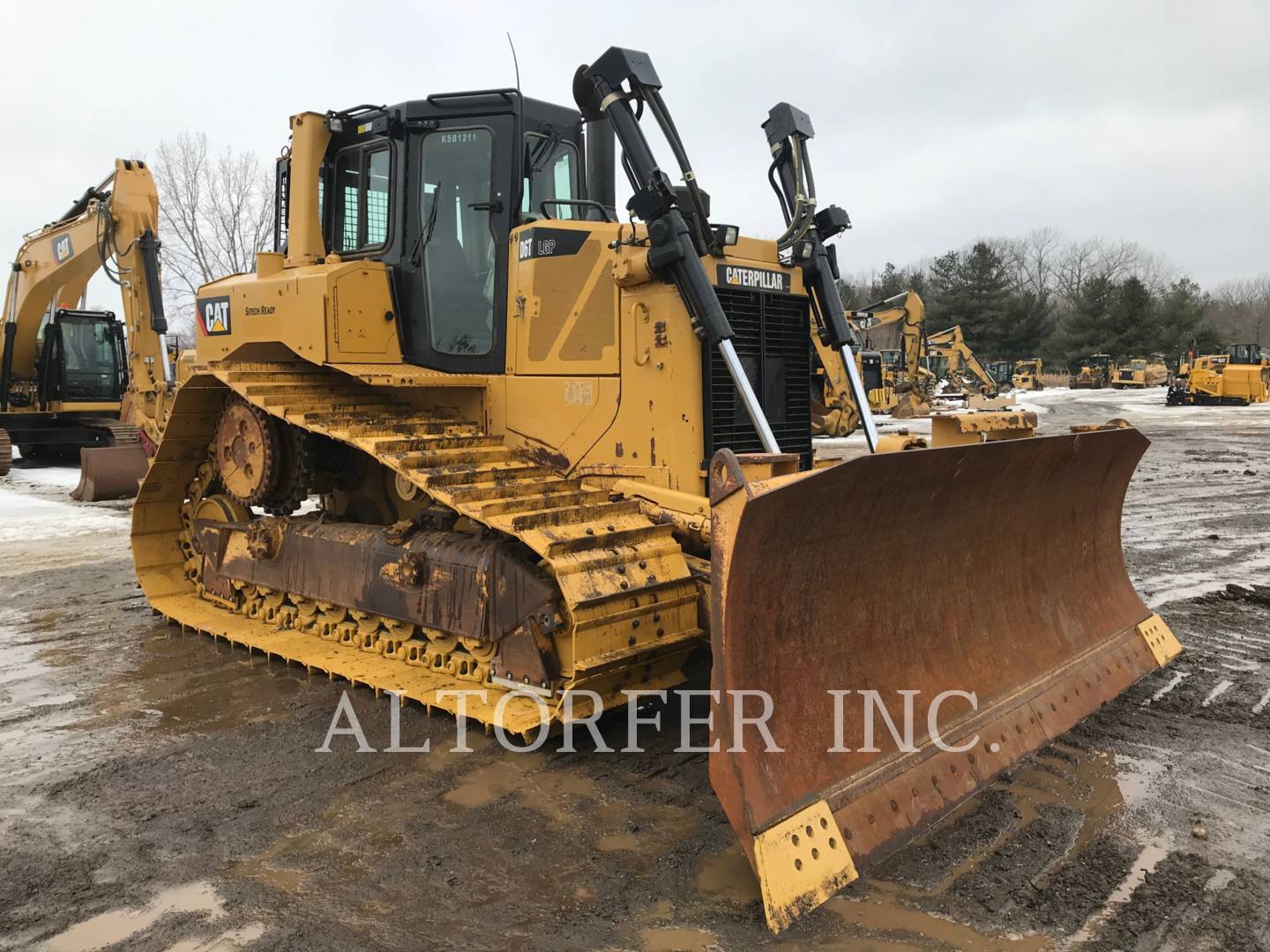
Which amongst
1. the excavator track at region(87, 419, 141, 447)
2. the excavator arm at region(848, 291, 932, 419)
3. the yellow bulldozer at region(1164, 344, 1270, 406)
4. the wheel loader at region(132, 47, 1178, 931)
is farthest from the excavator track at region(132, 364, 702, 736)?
the yellow bulldozer at region(1164, 344, 1270, 406)

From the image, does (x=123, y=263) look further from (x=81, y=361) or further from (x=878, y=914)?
(x=878, y=914)

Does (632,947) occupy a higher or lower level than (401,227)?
lower

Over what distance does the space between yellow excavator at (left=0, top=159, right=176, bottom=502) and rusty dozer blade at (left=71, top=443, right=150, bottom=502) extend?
0.01 metres

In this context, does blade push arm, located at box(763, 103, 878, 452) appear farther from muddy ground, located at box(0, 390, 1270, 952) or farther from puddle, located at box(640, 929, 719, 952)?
puddle, located at box(640, 929, 719, 952)

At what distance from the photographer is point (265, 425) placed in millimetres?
5844

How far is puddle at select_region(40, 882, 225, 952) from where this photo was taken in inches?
110

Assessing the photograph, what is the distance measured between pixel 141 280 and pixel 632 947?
1326cm

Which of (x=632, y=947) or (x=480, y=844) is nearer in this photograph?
(x=632, y=947)

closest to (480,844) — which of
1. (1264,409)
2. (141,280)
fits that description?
(141,280)

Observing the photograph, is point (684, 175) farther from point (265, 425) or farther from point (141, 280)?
point (141, 280)

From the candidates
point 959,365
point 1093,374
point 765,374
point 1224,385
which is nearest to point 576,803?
point 765,374

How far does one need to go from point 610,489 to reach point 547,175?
2.01 metres

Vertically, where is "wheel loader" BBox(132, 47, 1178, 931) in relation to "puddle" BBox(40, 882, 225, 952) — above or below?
above

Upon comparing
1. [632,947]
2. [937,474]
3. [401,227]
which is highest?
[401,227]
